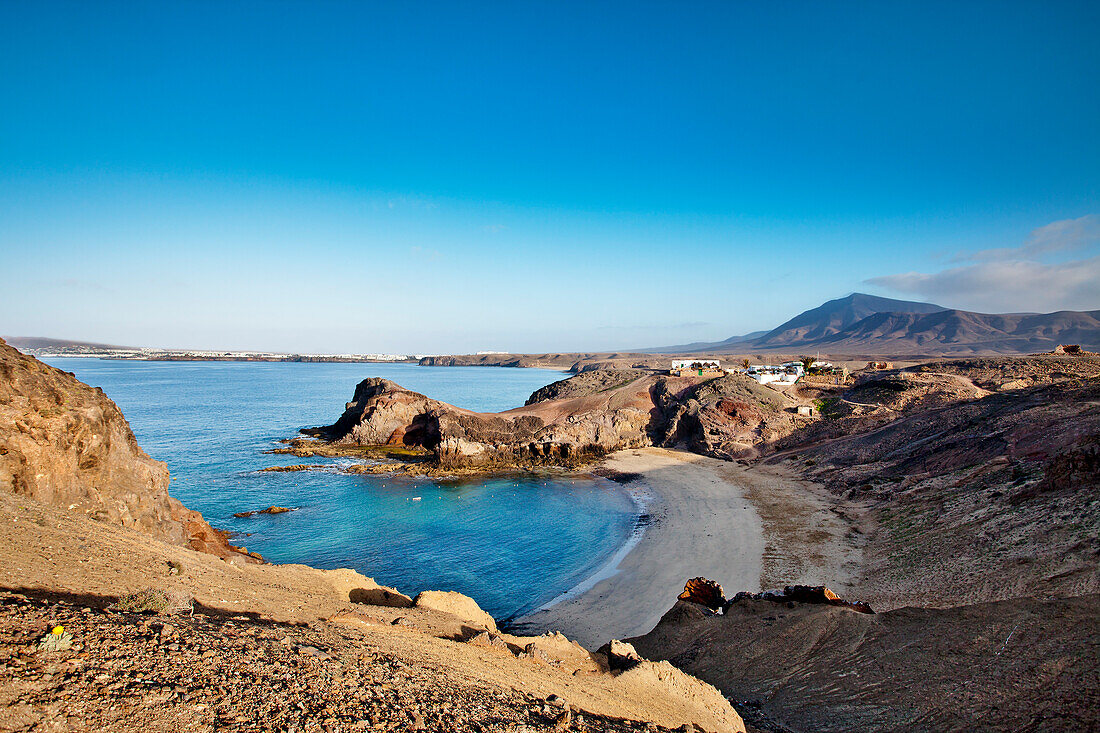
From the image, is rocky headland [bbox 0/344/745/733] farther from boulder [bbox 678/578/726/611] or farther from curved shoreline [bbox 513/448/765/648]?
curved shoreline [bbox 513/448/765/648]

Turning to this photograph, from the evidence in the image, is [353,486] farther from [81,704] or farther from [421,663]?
[81,704]

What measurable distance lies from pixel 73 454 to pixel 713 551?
78.5 feet

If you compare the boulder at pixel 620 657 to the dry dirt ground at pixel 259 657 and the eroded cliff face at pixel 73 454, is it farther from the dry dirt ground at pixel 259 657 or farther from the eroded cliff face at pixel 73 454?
the eroded cliff face at pixel 73 454

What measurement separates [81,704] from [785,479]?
122ft

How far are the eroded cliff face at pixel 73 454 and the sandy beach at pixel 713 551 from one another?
12.8 m

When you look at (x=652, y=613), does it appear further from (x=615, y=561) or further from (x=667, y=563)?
(x=615, y=561)

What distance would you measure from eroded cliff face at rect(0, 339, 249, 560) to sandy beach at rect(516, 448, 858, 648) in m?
12.8

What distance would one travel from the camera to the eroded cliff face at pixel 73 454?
1155 cm

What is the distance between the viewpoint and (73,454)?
42.6 feet

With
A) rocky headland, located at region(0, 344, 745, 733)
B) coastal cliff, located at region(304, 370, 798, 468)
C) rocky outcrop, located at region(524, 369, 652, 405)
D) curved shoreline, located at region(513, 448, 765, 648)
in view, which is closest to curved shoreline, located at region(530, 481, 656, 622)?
curved shoreline, located at region(513, 448, 765, 648)

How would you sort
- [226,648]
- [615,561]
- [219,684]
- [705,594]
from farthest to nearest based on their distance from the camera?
[615,561], [705,594], [226,648], [219,684]

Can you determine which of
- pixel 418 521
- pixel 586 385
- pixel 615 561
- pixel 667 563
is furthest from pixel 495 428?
pixel 667 563

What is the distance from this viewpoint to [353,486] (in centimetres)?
3625

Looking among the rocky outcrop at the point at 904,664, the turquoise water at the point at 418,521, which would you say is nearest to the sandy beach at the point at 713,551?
the turquoise water at the point at 418,521
